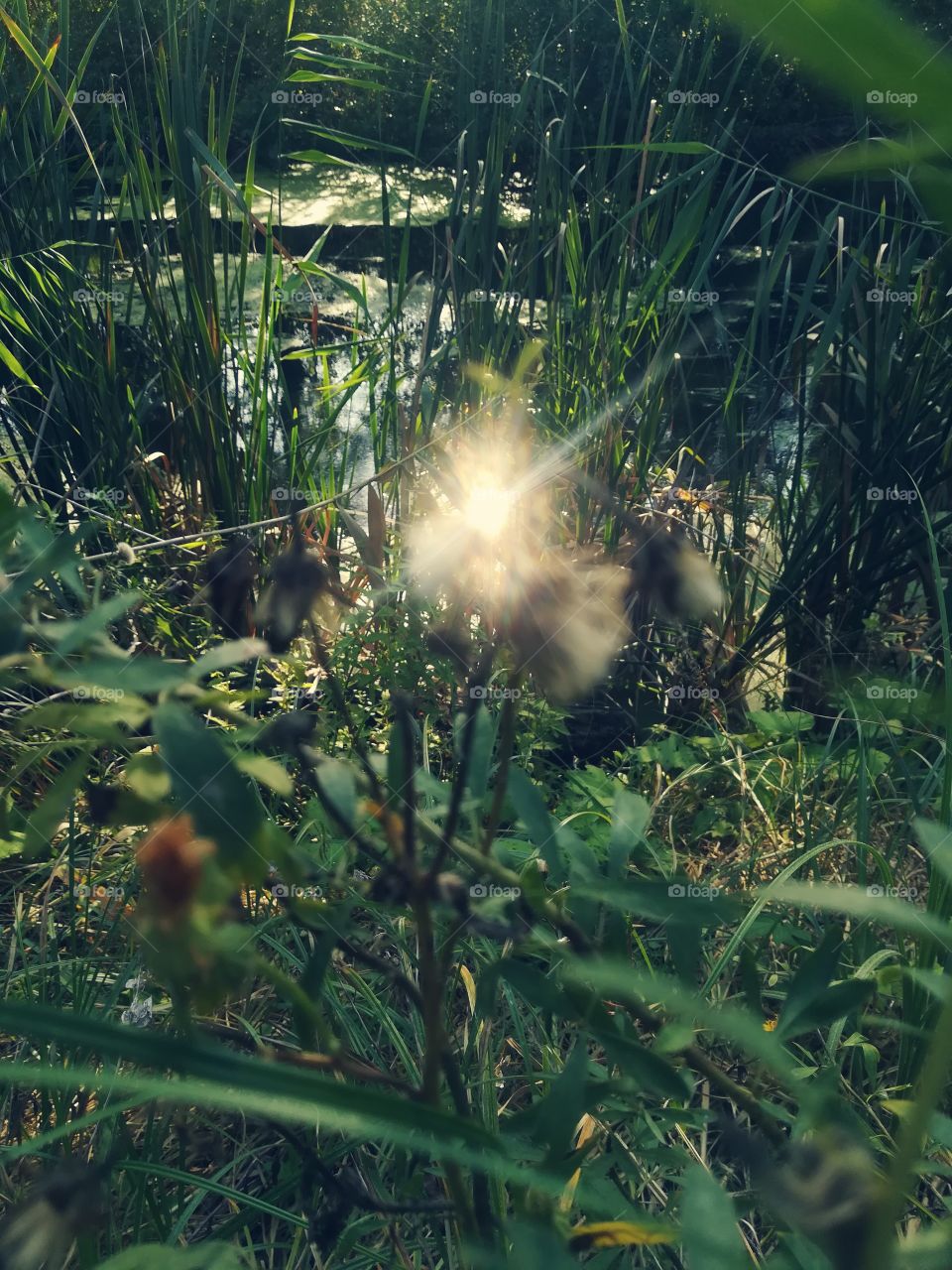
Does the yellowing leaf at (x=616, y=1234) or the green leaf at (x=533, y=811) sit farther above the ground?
the green leaf at (x=533, y=811)

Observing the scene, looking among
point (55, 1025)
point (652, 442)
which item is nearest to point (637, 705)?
point (652, 442)

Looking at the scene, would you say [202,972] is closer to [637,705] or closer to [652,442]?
[637,705]

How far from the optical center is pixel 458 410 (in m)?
1.64

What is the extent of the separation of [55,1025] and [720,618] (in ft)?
5.10

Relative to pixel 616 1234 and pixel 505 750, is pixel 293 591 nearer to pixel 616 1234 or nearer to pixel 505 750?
pixel 505 750

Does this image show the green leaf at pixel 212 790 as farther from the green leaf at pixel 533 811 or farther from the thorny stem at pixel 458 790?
the green leaf at pixel 533 811

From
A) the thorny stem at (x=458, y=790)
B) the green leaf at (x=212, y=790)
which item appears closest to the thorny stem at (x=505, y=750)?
the thorny stem at (x=458, y=790)

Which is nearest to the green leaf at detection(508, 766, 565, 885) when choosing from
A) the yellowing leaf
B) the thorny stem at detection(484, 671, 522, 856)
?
the thorny stem at detection(484, 671, 522, 856)

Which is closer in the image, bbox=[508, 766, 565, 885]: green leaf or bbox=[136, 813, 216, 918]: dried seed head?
bbox=[136, 813, 216, 918]: dried seed head

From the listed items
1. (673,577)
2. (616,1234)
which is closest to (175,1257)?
(616,1234)

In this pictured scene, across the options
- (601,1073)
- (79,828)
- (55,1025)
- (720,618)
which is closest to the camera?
(55,1025)

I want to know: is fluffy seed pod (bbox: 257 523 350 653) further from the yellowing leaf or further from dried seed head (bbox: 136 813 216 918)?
the yellowing leaf

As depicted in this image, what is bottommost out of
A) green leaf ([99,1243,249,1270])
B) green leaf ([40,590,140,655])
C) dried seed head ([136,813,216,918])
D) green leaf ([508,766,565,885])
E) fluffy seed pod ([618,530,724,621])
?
green leaf ([99,1243,249,1270])

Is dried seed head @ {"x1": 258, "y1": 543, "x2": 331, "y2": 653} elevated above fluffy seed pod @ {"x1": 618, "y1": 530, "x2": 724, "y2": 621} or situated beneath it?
situated beneath
